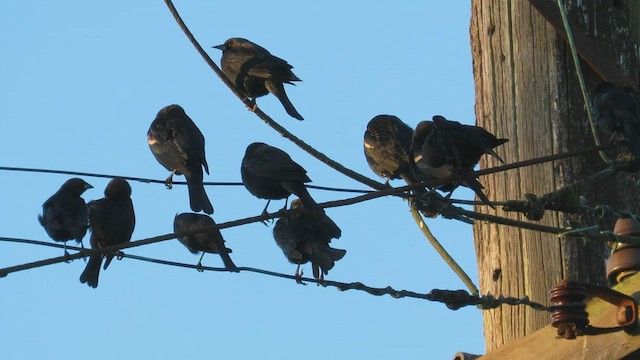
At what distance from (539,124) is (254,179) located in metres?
3.36

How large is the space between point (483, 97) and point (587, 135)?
714mm

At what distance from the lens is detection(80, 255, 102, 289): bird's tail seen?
9914 millimetres

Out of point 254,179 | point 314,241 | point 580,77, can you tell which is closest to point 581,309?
point 580,77

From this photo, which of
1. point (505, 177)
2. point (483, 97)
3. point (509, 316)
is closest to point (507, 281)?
point (509, 316)

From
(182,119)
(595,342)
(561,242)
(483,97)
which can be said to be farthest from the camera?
(182,119)

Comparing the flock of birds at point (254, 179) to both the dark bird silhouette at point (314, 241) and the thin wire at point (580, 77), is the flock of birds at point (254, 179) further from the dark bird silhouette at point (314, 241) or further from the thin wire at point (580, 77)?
the thin wire at point (580, 77)

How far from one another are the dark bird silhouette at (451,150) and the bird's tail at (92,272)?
289cm

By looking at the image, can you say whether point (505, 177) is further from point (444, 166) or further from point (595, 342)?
point (595, 342)

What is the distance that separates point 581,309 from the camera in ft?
16.3

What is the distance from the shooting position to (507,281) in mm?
6520

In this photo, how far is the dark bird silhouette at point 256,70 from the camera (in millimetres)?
11375

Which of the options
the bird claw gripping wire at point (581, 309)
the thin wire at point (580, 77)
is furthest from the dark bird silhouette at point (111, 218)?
the bird claw gripping wire at point (581, 309)

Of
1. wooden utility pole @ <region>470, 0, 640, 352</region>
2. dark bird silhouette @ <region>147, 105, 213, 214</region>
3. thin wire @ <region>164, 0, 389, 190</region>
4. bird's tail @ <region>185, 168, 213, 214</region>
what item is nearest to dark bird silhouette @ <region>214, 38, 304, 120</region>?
dark bird silhouette @ <region>147, 105, 213, 214</region>

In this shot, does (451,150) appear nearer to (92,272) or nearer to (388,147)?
(388,147)
